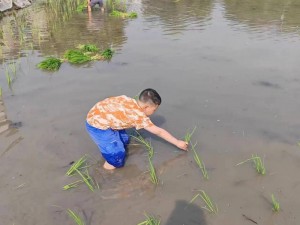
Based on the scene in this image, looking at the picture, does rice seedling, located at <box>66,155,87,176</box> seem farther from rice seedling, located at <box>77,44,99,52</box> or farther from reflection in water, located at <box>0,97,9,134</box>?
rice seedling, located at <box>77,44,99,52</box>

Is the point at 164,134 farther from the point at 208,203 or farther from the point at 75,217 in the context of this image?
the point at 75,217

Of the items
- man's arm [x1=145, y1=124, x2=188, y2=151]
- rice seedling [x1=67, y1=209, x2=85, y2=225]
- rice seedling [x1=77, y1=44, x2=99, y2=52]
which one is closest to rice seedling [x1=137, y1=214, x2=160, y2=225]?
rice seedling [x1=67, y1=209, x2=85, y2=225]

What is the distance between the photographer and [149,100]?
365 centimetres

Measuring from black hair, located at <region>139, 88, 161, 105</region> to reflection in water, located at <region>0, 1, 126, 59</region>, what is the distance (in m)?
4.80

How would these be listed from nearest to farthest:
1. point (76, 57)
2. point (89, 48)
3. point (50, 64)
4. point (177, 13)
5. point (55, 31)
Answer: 1. point (50, 64)
2. point (76, 57)
3. point (89, 48)
4. point (55, 31)
5. point (177, 13)

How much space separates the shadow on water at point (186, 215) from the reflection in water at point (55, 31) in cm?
556

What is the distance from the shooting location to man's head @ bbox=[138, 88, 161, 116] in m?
3.61

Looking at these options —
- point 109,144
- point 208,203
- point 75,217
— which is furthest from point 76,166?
point 208,203

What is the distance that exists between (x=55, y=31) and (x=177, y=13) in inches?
169

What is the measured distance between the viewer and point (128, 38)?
29.2 feet

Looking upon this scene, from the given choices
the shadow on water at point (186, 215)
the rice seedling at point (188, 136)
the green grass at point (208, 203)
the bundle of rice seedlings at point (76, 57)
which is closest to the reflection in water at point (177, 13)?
the bundle of rice seedlings at point (76, 57)

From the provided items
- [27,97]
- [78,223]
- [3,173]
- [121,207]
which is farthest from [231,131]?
[27,97]

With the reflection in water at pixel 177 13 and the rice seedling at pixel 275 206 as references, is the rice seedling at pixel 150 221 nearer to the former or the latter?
the rice seedling at pixel 275 206

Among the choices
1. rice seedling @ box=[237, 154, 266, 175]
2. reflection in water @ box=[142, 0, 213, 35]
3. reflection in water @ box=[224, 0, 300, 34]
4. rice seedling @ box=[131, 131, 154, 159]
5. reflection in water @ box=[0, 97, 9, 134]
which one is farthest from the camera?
reflection in water @ box=[142, 0, 213, 35]
